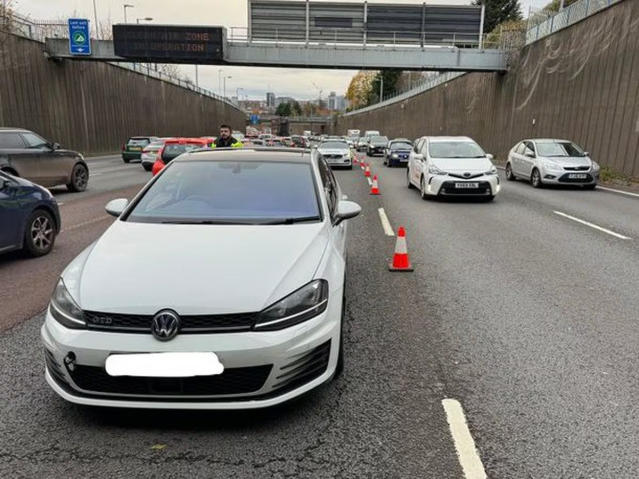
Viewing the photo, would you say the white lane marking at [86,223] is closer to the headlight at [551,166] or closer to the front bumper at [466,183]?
the front bumper at [466,183]

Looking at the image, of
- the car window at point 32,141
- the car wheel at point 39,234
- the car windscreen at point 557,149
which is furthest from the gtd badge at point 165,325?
the car windscreen at point 557,149

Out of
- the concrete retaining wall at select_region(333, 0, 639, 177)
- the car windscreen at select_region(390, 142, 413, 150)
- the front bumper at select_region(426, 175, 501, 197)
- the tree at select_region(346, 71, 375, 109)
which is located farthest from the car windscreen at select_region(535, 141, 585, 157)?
the tree at select_region(346, 71, 375, 109)

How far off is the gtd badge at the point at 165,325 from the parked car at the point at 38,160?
462 inches

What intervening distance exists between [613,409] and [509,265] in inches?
152

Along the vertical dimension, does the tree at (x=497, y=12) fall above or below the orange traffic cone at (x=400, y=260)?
above

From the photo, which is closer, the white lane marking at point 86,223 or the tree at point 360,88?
the white lane marking at point 86,223

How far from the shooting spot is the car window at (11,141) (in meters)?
12.9

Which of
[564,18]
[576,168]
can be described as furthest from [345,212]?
[564,18]

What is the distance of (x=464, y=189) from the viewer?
508 inches

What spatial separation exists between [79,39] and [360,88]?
11243cm

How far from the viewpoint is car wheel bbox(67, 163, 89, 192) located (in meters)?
15.3

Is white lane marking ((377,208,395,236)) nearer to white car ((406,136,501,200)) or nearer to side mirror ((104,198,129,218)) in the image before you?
white car ((406,136,501,200))

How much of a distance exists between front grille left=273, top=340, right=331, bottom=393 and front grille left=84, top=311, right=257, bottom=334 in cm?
33

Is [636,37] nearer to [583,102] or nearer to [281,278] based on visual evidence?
[583,102]
